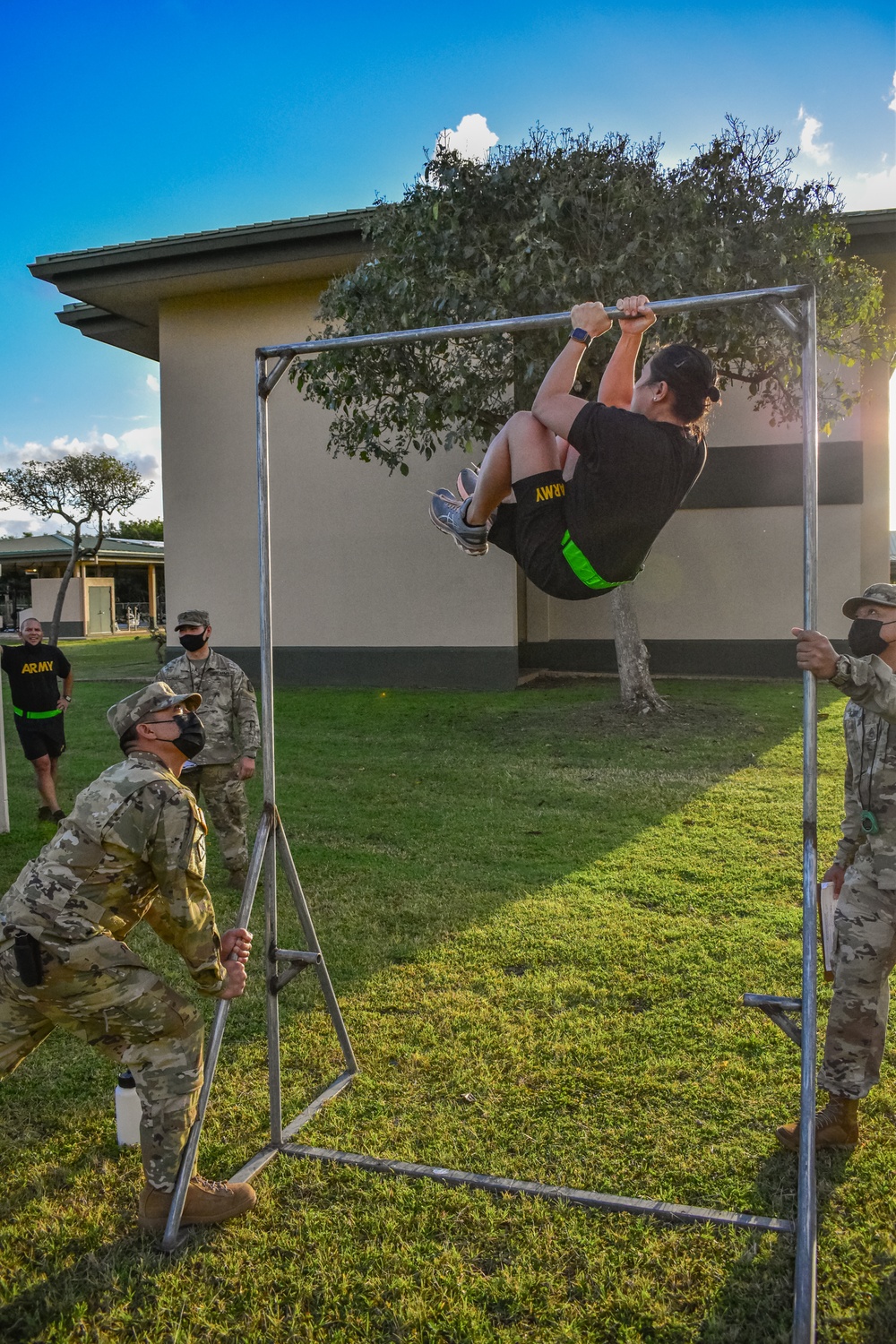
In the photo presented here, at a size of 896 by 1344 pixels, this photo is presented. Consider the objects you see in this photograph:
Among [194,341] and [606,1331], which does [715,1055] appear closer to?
[606,1331]

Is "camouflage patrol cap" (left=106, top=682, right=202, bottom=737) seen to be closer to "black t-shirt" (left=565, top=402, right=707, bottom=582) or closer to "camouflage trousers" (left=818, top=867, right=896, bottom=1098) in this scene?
"black t-shirt" (left=565, top=402, right=707, bottom=582)

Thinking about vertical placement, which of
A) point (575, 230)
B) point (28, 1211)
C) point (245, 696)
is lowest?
point (28, 1211)

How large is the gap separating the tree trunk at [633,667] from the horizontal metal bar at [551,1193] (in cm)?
928

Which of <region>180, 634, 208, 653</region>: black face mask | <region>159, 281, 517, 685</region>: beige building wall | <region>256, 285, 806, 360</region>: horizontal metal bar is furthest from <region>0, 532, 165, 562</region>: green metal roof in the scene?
<region>256, 285, 806, 360</region>: horizontal metal bar

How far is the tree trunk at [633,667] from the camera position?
12172 mm

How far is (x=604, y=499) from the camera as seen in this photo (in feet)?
9.52

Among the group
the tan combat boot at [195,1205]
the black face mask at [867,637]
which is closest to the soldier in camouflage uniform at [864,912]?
the black face mask at [867,637]

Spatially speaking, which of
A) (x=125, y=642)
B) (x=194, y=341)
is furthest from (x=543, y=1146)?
(x=125, y=642)

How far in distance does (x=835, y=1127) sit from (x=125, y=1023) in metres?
2.52

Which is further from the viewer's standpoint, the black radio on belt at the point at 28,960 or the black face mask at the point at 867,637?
the black face mask at the point at 867,637

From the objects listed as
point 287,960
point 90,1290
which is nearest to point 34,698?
point 287,960

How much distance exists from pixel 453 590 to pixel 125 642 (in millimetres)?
17522

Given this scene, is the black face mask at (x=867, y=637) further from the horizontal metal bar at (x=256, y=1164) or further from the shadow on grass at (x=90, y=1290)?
the shadow on grass at (x=90, y=1290)

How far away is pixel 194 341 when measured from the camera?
16.6 m
